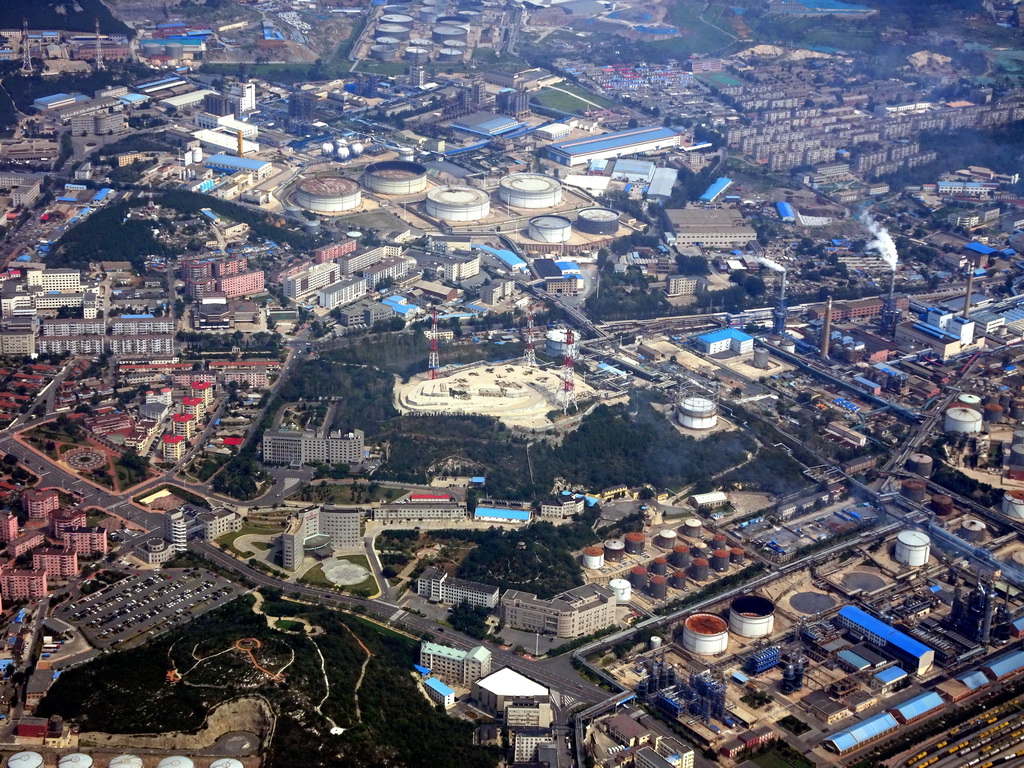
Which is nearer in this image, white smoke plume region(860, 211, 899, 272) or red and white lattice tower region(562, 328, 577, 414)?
red and white lattice tower region(562, 328, 577, 414)

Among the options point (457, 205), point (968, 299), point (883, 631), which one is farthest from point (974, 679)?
point (457, 205)

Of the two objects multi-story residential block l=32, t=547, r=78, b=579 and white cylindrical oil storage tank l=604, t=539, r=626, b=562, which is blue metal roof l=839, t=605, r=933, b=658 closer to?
white cylindrical oil storage tank l=604, t=539, r=626, b=562

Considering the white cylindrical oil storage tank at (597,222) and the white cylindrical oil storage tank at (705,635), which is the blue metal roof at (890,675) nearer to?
the white cylindrical oil storage tank at (705,635)

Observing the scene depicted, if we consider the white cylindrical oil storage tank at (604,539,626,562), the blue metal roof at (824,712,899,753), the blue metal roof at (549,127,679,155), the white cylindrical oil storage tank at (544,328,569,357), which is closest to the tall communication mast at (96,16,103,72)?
the blue metal roof at (549,127,679,155)

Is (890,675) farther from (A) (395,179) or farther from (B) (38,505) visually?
(A) (395,179)

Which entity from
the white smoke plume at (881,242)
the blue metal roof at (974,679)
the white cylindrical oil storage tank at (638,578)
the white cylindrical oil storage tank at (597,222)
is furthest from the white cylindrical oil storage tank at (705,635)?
the white cylindrical oil storage tank at (597,222)

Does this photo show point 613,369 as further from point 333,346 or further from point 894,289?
point 894,289
